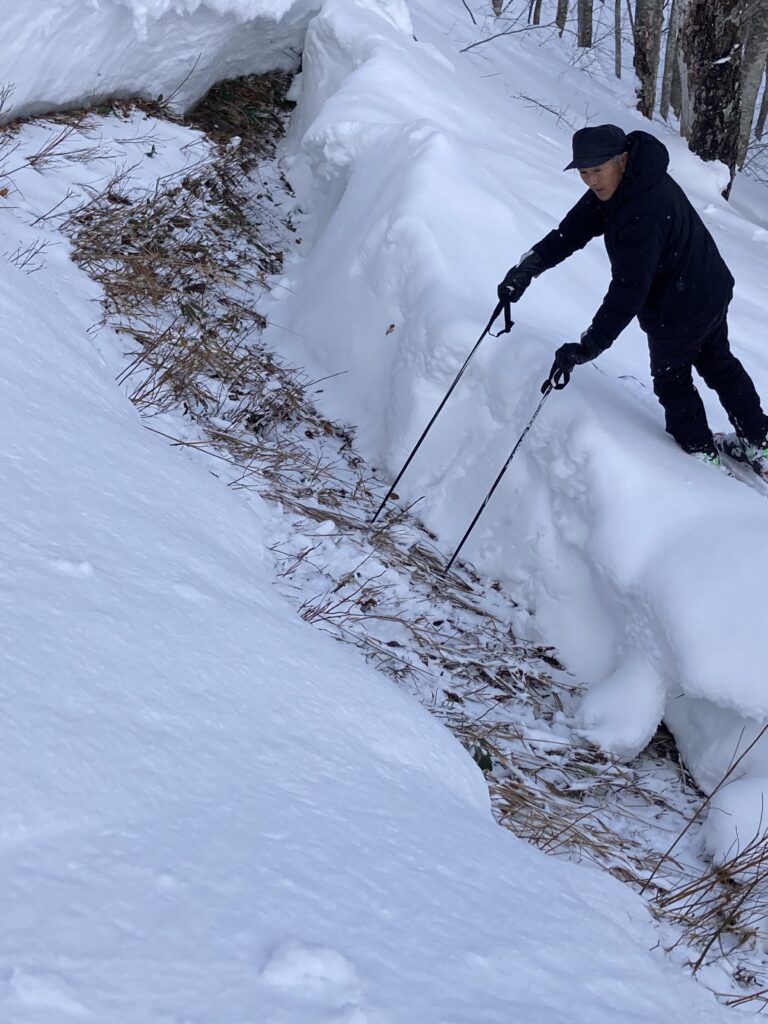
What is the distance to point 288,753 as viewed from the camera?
1.97m

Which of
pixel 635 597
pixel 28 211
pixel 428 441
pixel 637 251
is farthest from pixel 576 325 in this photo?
pixel 28 211

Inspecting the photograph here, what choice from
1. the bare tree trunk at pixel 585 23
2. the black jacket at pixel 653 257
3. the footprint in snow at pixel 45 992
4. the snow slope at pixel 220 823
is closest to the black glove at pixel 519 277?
A: the black jacket at pixel 653 257

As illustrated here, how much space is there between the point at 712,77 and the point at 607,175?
5671 mm

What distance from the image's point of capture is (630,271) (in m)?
3.71

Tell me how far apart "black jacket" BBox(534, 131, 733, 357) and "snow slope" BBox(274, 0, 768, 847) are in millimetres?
447

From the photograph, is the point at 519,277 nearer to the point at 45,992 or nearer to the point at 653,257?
the point at 653,257

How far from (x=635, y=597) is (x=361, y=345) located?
247cm

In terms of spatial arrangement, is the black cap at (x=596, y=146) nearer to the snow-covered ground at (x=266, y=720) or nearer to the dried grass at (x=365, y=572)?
the snow-covered ground at (x=266, y=720)

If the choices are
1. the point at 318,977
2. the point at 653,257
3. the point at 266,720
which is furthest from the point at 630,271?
the point at 318,977

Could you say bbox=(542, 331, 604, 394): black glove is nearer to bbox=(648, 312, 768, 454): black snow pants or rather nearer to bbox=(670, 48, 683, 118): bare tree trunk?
bbox=(648, 312, 768, 454): black snow pants

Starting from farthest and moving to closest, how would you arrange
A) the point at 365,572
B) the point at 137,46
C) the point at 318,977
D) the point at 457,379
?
the point at 137,46 → the point at 457,379 → the point at 365,572 → the point at 318,977

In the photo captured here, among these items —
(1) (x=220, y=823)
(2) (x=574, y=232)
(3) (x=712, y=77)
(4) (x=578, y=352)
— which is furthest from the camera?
(3) (x=712, y=77)

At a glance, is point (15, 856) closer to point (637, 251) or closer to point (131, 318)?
point (637, 251)

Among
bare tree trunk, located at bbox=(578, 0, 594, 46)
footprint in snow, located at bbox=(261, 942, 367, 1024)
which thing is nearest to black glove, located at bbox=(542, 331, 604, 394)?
footprint in snow, located at bbox=(261, 942, 367, 1024)
